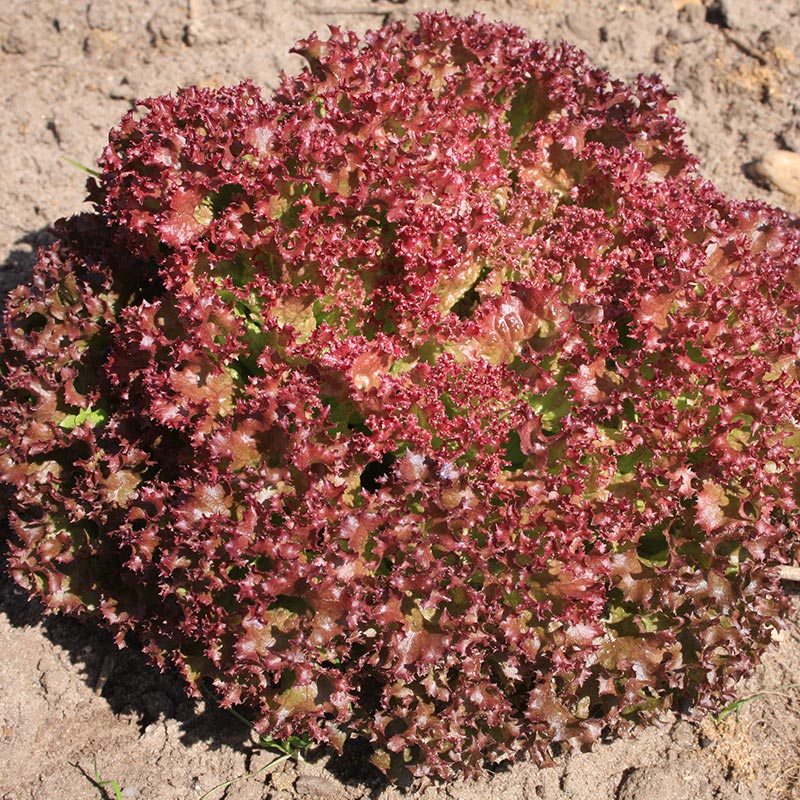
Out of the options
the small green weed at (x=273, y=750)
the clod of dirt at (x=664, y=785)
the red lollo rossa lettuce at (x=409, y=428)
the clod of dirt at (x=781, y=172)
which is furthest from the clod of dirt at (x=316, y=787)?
A: the clod of dirt at (x=781, y=172)

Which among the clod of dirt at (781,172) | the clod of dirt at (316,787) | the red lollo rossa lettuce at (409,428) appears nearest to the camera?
the red lollo rossa lettuce at (409,428)

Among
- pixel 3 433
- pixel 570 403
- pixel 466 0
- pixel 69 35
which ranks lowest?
pixel 3 433

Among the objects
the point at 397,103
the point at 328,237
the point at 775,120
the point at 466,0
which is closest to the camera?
the point at 328,237

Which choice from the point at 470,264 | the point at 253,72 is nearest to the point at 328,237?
the point at 470,264

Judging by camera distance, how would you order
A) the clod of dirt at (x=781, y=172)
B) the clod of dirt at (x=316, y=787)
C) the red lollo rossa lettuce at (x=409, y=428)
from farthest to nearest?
the clod of dirt at (x=781, y=172)
the clod of dirt at (x=316, y=787)
the red lollo rossa lettuce at (x=409, y=428)

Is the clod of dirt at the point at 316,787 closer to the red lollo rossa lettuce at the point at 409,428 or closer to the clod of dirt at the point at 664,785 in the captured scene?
the red lollo rossa lettuce at the point at 409,428

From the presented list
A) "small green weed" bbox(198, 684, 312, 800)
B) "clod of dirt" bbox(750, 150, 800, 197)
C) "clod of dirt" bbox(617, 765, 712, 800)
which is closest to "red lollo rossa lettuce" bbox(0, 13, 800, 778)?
"small green weed" bbox(198, 684, 312, 800)

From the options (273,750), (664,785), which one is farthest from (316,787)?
(664,785)

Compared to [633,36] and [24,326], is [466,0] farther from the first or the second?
[24,326]
